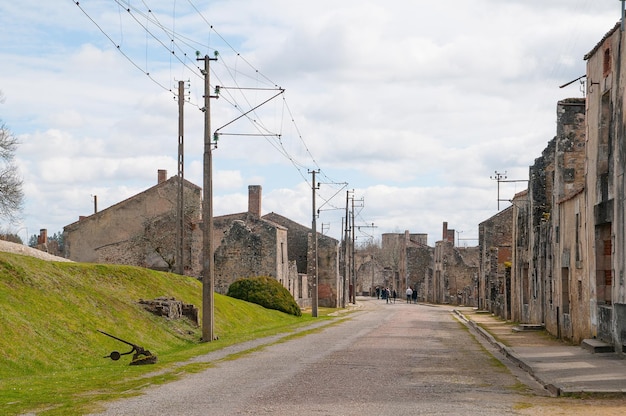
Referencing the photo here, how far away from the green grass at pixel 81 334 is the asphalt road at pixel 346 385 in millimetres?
968

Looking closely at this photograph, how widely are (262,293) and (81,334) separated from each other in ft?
75.7

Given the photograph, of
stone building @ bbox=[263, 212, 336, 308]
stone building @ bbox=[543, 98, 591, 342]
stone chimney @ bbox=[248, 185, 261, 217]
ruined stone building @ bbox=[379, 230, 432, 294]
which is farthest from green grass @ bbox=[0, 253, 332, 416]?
ruined stone building @ bbox=[379, 230, 432, 294]

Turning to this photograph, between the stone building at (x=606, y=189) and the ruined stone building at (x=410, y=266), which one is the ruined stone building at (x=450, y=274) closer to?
the ruined stone building at (x=410, y=266)

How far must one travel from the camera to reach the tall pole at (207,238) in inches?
1128

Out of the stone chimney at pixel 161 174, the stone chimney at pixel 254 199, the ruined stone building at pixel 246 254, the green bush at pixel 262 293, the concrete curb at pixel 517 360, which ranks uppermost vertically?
the stone chimney at pixel 161 174

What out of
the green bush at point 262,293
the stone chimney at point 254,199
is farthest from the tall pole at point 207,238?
the stone chimney at point 254,199

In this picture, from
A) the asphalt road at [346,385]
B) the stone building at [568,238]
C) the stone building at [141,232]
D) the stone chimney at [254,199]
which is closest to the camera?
the asphalt road at [346,385]

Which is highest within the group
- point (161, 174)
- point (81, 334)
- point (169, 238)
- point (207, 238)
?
point (161, 174)

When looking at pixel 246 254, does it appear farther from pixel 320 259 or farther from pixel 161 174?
pixel 320 259

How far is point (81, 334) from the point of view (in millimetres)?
23297

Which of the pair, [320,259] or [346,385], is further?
[320,259]

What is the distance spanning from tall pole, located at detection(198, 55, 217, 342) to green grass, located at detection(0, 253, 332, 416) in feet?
2.57

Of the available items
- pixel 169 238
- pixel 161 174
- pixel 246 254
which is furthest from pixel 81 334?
pixel 161 174

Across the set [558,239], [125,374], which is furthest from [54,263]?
[558,239]
